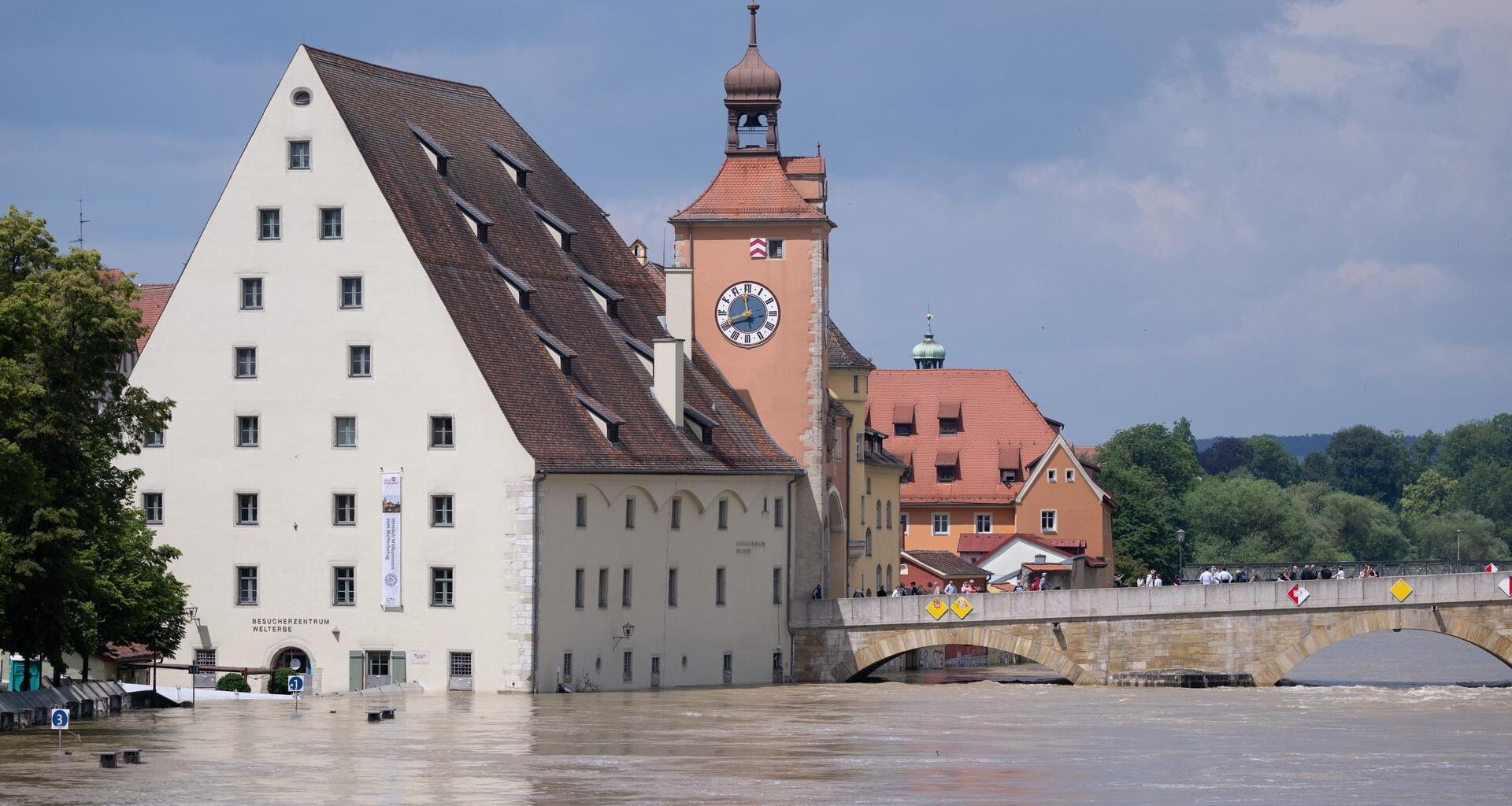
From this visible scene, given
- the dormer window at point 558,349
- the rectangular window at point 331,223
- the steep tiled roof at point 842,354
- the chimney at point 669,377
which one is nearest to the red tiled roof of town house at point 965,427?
the steep tiled roof at point 842,354

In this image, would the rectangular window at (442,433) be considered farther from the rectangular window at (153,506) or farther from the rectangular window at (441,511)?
the rectangular window at (153,506)

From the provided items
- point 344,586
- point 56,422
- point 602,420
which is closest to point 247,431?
point 344,586

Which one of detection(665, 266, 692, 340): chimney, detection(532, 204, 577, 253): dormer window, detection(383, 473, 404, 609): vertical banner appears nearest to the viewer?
detection(383, 473, 404, 609): vertical banner

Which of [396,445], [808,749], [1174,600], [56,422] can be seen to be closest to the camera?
[808,749]

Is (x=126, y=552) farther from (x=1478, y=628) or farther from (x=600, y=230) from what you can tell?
(x=1478, y=628)

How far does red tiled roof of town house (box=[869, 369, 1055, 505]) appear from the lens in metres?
109

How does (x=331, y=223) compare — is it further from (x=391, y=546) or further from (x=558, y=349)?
(x=391, y=546)

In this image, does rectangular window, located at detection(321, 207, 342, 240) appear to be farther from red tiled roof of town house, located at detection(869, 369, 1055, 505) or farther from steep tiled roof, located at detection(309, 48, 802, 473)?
red tiled roof of town house, located at detection(869, 369, 1055, 505)

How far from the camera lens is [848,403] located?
3386 inches

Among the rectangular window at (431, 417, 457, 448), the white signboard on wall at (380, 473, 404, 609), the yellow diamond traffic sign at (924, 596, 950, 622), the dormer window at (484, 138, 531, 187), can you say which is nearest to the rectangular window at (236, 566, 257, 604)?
the white signboard on wall at (380, 473, 404, 609)

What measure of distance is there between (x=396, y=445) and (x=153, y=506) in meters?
7.17

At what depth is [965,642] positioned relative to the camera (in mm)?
75500

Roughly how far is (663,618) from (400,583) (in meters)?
7.54

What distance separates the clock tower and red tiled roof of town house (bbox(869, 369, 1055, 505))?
29556mm
